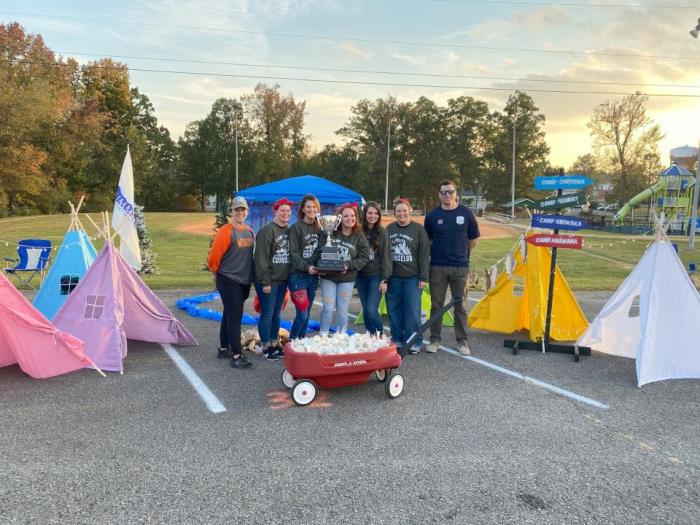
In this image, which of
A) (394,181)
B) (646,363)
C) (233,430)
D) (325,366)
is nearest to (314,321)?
(325,366)

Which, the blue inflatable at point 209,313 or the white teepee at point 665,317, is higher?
the white teepee at point 665,317

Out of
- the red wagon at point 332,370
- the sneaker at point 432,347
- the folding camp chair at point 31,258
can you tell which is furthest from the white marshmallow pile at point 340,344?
the folding camp chair at point 31,258

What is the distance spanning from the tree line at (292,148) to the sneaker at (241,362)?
45165mm

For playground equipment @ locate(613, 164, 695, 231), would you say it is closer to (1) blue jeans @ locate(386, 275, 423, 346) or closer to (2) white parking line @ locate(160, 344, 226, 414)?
(1) blue jeans @ locate(386, 275, 423, 346)

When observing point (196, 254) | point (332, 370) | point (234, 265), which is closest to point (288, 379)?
point (332, 370)

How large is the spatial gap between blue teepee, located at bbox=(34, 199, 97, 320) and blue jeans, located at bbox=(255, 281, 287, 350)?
8.62 feet

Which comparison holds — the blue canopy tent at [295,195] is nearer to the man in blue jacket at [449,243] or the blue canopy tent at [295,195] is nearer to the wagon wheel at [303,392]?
the man in blue jacket at [449,243]

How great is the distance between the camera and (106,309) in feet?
18.4

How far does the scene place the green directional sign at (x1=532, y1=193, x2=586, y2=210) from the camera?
6193 mm

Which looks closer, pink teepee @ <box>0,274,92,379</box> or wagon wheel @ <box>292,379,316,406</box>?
wagon wheel @ <box>292,379,316,406</box>

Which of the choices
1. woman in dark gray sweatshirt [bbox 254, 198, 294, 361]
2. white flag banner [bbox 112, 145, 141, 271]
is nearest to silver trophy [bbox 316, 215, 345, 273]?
woman in dark gray sweatshirt [bbox 254, 198, 294, 361]

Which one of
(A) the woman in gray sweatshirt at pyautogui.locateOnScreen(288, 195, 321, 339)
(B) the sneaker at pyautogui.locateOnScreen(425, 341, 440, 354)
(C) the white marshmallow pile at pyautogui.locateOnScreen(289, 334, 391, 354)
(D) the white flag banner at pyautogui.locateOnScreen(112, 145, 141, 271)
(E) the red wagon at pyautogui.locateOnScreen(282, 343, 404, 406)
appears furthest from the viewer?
(D) the white flag banner at pyautogui.locateOnScreen(112, 145, 141, 271)

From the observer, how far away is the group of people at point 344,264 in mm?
5609

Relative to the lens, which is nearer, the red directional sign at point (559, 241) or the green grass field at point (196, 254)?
the red directional sign at point (559, 241)
